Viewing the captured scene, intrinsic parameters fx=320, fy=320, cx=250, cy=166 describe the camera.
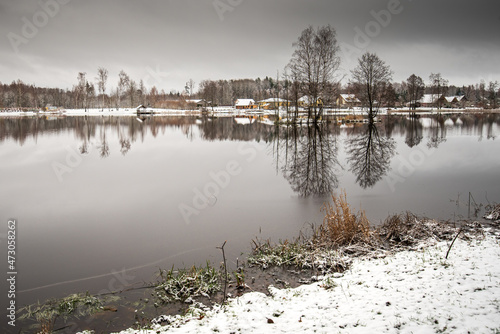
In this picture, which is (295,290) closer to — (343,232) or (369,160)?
(343,232)

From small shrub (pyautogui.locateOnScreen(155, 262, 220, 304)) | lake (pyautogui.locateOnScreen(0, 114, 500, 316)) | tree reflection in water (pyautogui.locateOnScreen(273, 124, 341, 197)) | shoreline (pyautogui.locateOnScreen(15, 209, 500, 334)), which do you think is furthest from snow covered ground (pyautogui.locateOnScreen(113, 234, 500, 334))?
tree reflection in water (pyautogui.locateOnScreen(273, 124, 341, 197))

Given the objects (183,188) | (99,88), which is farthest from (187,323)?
(99,88)

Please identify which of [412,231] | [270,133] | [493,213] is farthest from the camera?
[270,133]

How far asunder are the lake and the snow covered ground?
208cm

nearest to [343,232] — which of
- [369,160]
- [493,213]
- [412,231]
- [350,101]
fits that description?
[412,231]

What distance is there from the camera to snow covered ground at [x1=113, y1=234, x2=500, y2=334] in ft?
13.9

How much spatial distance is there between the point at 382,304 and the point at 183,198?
28.4 ft

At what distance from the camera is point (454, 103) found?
131 m

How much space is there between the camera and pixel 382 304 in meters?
4.80

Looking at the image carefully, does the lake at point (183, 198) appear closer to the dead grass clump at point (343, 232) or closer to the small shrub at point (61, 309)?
the small shrub at point (61, 309)

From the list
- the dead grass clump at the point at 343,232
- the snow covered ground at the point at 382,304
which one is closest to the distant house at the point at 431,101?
the dead grass clump at the point at 343,232

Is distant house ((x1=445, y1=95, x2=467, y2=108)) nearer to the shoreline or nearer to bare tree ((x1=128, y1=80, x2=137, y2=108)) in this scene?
bare tree ((x1=128, y1=80, x2=137, y2=108))

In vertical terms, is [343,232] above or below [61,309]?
above

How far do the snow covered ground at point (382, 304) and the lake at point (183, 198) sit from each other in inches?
81.8
